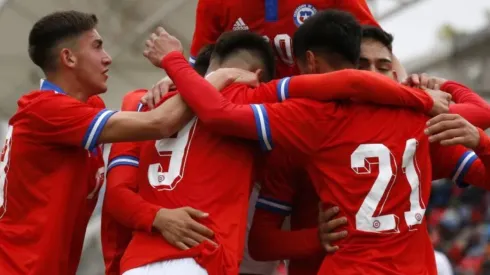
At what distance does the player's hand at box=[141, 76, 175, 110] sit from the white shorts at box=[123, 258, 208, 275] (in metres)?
0.77

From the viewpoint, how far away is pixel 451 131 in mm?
4316

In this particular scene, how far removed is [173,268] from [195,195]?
309mm

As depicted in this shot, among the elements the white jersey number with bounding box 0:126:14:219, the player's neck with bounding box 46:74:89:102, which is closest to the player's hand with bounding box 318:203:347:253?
the player's neck with bounding box 46:74:89:102

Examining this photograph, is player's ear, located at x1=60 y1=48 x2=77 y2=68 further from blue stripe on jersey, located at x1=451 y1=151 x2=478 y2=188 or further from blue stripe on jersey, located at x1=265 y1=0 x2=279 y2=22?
blue stripe on jersey, located at x1=451 y1=151 x2=478 y2=188

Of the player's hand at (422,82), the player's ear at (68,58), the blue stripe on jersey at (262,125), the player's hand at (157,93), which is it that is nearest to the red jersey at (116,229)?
the player's hand at (157,93)

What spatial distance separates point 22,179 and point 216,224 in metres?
0.97

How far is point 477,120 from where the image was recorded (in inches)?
185

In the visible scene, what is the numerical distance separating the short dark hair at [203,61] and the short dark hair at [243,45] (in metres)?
0.17

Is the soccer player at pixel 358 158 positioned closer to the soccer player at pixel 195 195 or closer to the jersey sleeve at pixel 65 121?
the soccer player at pixel 195 195

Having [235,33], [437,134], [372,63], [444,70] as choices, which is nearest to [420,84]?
[372,63]

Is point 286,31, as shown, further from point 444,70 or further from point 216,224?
point 444,70

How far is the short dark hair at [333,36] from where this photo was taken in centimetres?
448

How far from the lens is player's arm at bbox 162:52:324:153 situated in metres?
4.23

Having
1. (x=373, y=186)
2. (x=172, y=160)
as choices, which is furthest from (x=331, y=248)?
(x=172, y=160)
